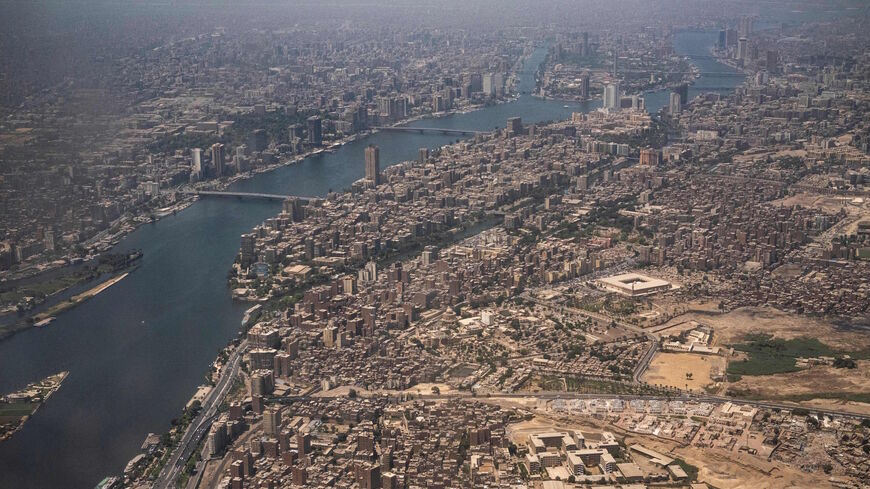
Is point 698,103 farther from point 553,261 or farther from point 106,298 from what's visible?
point 106,298

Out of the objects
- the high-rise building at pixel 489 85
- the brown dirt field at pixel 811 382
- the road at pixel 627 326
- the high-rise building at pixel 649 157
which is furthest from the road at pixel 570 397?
the high-rise building at pixel 489 85

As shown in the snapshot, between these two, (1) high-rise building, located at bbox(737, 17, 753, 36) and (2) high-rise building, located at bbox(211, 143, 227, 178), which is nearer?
(2) high-rise building, located at bbox(211, 143, 227, 178)

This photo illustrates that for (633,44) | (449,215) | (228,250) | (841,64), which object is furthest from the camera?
(633,44)

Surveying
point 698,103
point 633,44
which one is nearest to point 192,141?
point 698,103

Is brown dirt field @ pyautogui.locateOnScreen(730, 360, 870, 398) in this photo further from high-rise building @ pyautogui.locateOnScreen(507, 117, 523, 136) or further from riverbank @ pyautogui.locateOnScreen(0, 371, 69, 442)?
high-rise building @ pyautogui.locateOnScreen(507, 117, 523, 136)

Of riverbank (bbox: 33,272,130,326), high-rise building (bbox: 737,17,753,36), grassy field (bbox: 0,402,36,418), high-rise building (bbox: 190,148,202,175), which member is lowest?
grassy field (bbox: 0,402,36,418)

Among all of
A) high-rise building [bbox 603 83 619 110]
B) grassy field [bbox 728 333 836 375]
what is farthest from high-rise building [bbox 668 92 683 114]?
grassy field [bbox 728 333 836 375]

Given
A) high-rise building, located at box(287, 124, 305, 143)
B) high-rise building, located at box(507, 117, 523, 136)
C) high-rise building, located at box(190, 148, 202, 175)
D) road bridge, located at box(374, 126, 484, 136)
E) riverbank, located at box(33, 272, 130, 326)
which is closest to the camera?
riverbank, located at box(33, 272, 130, 326)
